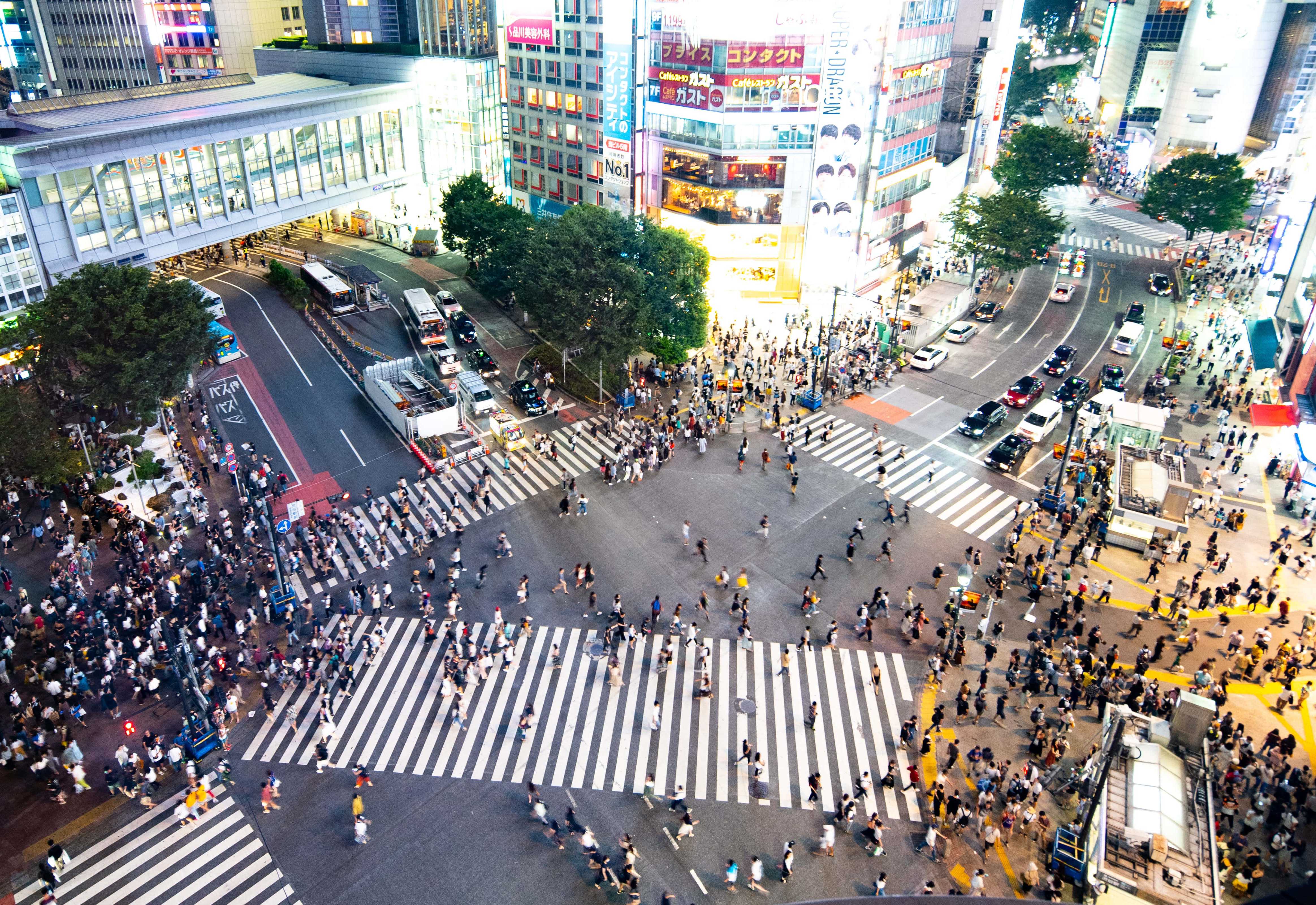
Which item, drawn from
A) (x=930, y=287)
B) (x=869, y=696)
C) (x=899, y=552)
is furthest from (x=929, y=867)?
(x=930, y=287)

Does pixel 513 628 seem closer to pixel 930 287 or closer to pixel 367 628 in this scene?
pixel 367 628

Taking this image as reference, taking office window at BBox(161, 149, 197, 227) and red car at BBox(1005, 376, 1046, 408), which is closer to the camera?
red car at BBox(1005, 376, 1046, 408)

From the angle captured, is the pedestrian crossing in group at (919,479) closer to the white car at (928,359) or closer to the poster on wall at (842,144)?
the white car at (928,359)

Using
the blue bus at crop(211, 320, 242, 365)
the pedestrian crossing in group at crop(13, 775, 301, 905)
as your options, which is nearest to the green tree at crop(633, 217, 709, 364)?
the blue bus at crop(211, 320, 242, 365)

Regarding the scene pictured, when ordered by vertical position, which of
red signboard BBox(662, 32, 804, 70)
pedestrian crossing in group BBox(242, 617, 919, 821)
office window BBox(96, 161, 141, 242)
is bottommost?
pedestrian crossing in group BBox(242, 617, 919, 821)

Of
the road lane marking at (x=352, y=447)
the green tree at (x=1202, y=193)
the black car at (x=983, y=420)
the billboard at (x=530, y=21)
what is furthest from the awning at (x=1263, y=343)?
the billboard at (x=530, y=21)

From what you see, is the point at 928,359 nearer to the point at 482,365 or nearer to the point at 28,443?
the point at 482,365

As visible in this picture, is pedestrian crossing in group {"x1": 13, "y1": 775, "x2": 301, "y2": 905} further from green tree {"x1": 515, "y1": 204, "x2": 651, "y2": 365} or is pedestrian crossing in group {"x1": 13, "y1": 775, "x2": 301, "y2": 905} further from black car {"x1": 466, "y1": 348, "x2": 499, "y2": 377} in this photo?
black car {"x1": 466, "y1": 348, "x2": 499, "y2": 377}
